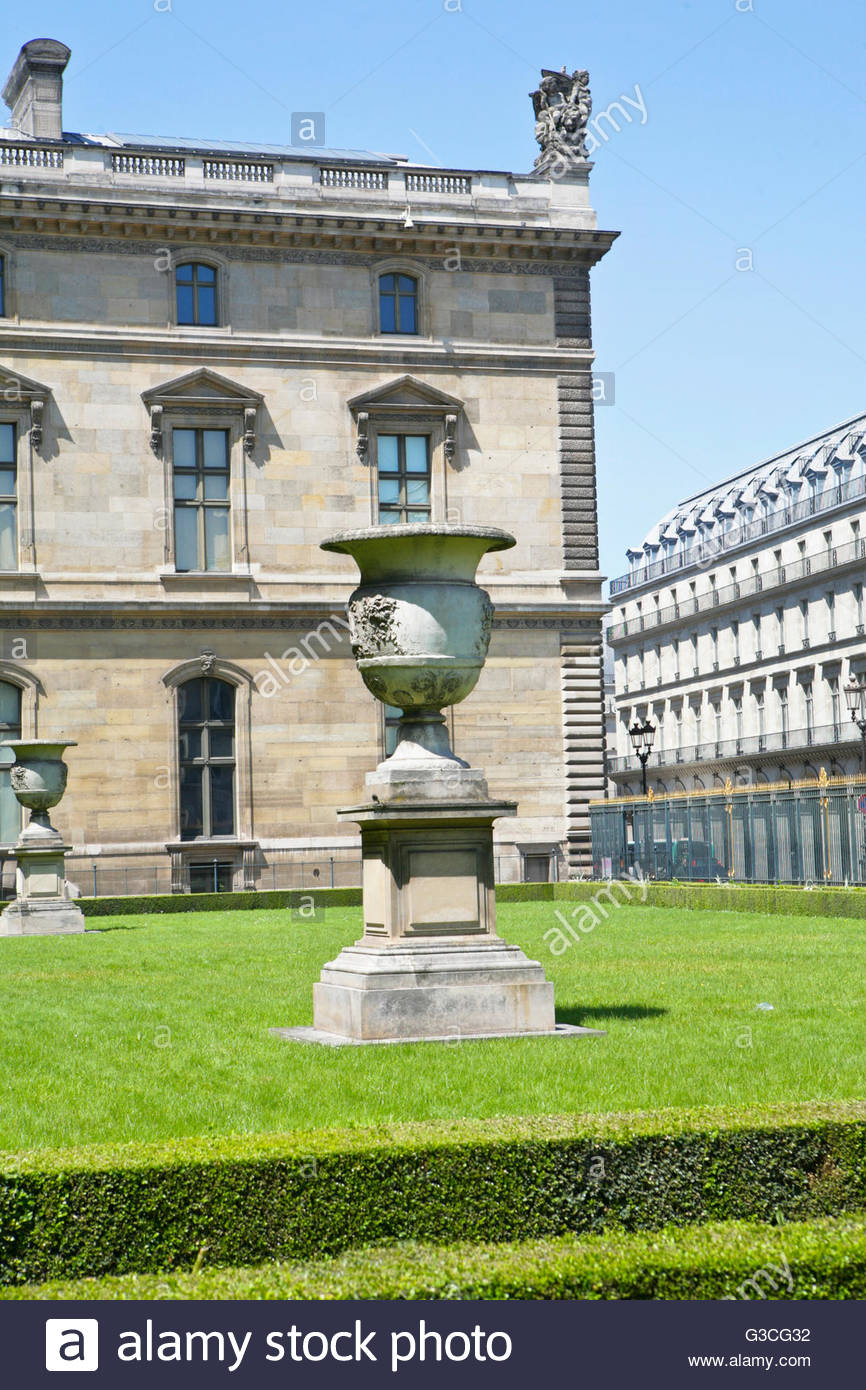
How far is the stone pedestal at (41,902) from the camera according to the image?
28.1 m

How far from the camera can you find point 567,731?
1578 inches

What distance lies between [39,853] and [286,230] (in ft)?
56.3

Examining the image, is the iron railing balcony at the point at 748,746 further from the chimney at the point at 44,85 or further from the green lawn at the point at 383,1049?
the green lawn at the point at 383,1049

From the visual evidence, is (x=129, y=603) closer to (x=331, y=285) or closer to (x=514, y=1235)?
(x=331, y=285)

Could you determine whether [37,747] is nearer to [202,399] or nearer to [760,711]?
[202,399]

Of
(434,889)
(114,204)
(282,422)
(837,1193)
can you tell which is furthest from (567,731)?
(837,1193)

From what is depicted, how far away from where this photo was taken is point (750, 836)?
36188 millimetres

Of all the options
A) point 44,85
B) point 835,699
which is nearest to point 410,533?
point 44,85

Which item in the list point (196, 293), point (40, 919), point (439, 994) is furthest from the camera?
point (196, 293)

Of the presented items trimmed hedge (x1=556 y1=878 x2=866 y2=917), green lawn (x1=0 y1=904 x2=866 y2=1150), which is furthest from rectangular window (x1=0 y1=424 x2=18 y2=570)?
green lawn (x1=0 y1=904 x2=866 y2=1150)

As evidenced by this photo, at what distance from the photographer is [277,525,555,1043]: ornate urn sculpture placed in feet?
40.4

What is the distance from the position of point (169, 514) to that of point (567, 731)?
10629mm

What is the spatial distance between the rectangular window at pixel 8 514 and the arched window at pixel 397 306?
9.40m
